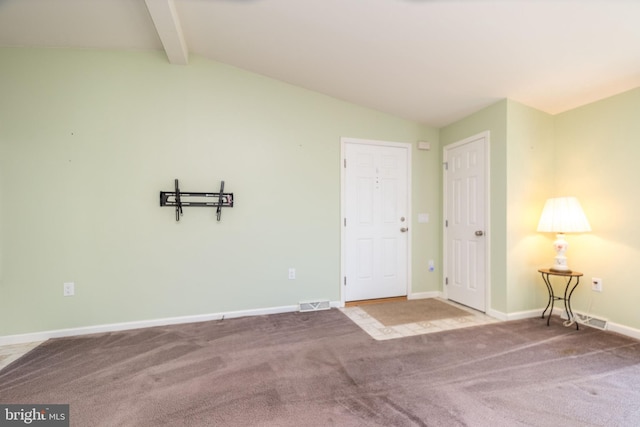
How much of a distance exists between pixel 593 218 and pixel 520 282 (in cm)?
94

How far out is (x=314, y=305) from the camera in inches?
126

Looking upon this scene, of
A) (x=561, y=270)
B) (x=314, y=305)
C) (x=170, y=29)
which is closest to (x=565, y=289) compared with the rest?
(x=561, y=270)

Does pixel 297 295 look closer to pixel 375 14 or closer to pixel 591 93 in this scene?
pixel 375 14

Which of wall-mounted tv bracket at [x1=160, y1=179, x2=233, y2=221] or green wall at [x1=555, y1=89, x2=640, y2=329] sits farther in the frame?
wall-mounted tv bracket at [x1=160, y1=179, x2=233, y2=221]

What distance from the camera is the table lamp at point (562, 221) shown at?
2625 millimetres

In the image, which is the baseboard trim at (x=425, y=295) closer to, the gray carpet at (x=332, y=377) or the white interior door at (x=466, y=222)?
the white interior door at (x=466, y=222)

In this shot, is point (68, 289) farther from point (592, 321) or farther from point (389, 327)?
point (592, 321)

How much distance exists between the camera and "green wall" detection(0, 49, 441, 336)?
2.47 metres

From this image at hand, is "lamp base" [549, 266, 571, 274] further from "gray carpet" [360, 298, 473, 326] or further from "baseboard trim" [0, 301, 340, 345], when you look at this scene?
"baseboard trim" [0, 301, 340, 345]

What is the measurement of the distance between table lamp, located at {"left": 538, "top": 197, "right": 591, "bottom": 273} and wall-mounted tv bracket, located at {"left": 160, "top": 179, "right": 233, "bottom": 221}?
3.31 metres

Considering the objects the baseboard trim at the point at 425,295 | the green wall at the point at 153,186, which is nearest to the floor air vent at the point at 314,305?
the green wall at the point at 153,186

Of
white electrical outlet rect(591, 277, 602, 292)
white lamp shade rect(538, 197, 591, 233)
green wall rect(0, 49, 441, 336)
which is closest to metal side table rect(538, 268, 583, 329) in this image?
white electrical outlet rect(591, 277, 602, 292)

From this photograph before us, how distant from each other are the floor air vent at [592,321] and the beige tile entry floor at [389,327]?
0.82 meters

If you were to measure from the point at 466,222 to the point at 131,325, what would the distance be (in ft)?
12.7
